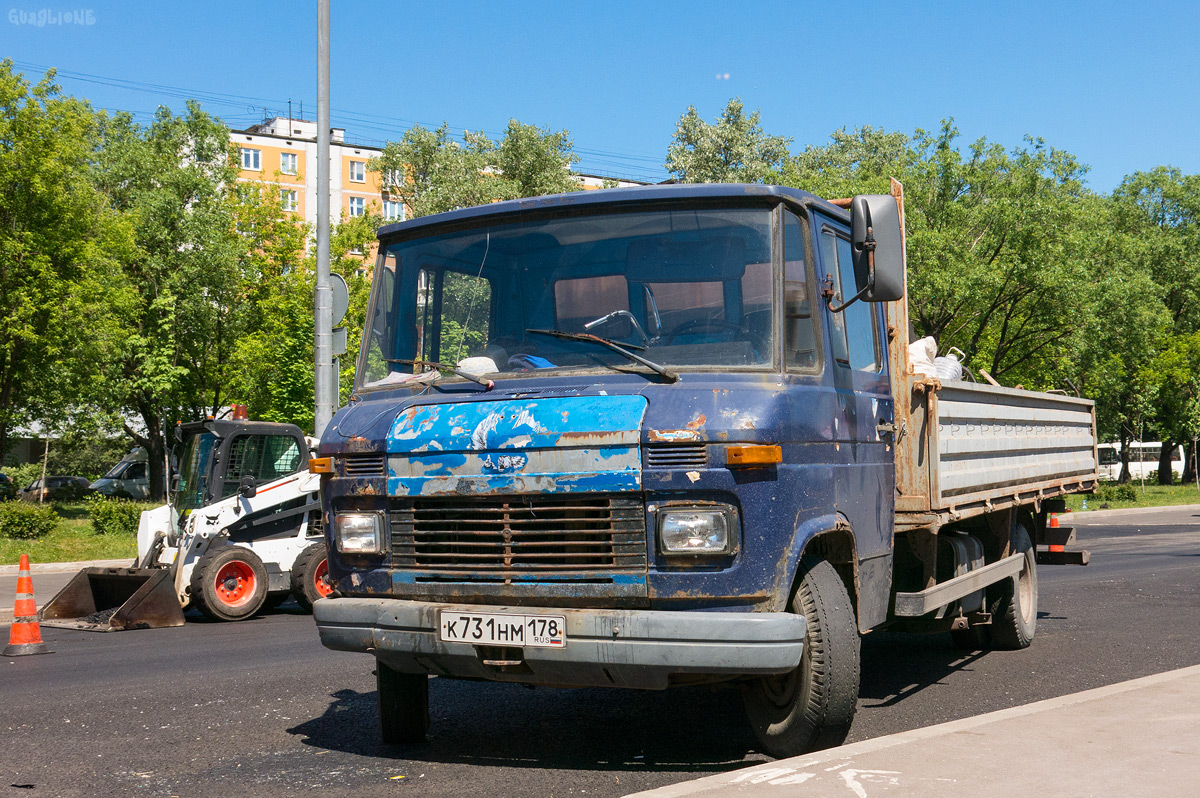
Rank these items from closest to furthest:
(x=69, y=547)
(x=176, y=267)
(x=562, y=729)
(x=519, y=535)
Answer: (x=519, y=535), (x=562, y=729), (x=69, y=547), (x=176, y=267)

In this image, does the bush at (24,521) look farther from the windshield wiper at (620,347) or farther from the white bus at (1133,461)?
the white bus at (1133,461)

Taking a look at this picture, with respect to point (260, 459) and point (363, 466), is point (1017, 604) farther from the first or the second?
point (260, 459)

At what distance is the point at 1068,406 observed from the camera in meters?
10.4

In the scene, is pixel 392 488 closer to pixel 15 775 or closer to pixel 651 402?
pixel 651 402

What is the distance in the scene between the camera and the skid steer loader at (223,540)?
1243cm

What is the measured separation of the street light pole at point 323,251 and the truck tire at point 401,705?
9.49 metres

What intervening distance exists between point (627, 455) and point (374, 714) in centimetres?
299

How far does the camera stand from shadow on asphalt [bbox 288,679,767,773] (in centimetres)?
572

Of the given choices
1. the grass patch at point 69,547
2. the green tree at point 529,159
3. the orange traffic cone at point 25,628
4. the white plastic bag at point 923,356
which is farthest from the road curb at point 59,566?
the green tree at point 529,159

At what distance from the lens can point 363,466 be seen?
215 inches

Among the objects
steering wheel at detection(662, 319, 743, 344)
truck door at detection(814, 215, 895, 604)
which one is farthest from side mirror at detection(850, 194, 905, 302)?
steering wheel at detection(662, 319, 743, 344)

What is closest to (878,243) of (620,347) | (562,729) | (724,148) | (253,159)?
(620,347)

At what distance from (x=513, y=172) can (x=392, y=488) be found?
3680cm

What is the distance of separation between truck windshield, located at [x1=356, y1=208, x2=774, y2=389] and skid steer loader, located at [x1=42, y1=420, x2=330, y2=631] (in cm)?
715
